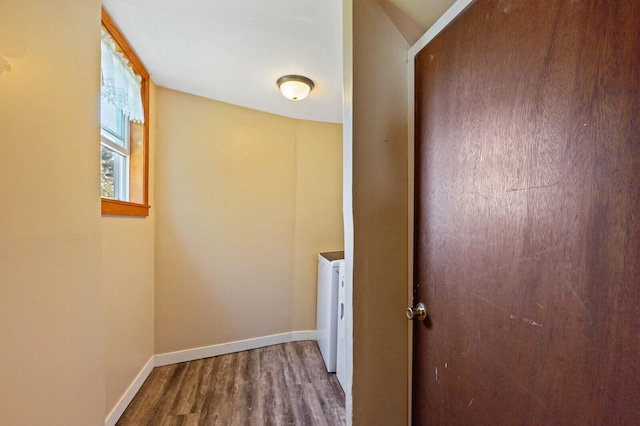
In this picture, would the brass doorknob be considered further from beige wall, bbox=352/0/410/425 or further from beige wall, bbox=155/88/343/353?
beige wall, bbox=155/88/343/353

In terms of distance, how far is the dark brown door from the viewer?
468 mm

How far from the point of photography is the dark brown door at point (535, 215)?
0.47m

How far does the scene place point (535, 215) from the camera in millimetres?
602

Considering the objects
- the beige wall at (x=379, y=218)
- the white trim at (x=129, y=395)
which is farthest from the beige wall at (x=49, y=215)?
Result: the beige wall at (x=379, y=218)

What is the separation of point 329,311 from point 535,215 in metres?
1.73

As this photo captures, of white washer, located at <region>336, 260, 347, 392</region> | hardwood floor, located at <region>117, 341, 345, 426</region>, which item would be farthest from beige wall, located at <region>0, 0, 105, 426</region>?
white washer, located at <region>336, 260, 347, 392</region>

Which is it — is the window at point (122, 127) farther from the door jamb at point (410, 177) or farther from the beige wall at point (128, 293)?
the door jamb at point (410, 177)

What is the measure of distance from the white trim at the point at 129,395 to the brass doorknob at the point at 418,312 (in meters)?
1.69

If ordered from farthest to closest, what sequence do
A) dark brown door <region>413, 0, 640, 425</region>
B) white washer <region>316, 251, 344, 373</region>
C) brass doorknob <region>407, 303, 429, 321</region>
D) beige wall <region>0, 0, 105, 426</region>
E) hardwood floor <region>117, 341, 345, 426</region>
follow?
white washer <region>316, 251, 344, 373</region> → hardwood floor <region>117, 341, 345, 426</region> → brass doorknob <region>407, 303, 429, 321</region> → beige wall <region>0, 0, 105, 426</region> → dark brown door <region>413, 0, 640, 425</region>

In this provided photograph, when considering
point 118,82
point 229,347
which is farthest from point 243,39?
point 229,347

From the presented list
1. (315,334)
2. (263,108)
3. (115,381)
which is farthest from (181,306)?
(263,108)

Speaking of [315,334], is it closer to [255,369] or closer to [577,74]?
[255,369]

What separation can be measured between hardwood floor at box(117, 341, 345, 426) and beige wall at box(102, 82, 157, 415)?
20 centimetres

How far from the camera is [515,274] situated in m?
0.65
